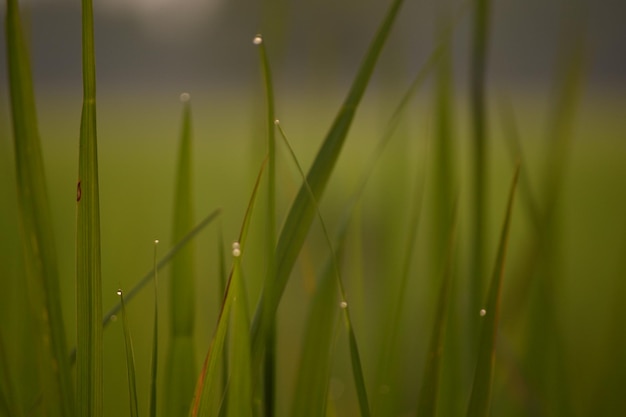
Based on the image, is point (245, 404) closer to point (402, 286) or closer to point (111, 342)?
point (402, 286)

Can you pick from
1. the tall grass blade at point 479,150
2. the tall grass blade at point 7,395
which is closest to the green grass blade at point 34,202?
the tall grass blade at point 7,395

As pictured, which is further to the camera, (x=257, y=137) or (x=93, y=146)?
(x=257, y=137)

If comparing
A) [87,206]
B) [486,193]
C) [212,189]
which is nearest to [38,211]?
[87,206]

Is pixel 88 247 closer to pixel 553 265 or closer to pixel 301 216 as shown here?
pixel 301 216

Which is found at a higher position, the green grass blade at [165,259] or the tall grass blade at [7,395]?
the green grass blade at [165,259]

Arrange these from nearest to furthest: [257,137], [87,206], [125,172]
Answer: [87,206], [257,137], [125,172]

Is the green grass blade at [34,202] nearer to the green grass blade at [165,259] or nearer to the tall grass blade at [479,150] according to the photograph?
the green grass blade at [165,259]

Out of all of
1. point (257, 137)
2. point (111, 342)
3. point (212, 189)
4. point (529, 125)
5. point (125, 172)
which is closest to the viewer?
point (257, 137)
